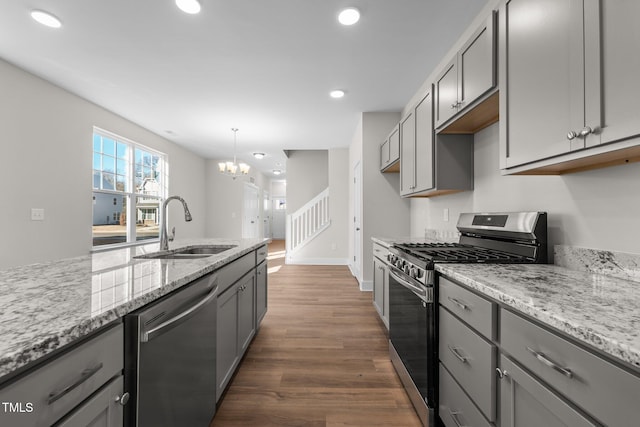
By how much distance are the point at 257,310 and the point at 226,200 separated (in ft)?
19.3

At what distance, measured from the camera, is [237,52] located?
Result: 276cm

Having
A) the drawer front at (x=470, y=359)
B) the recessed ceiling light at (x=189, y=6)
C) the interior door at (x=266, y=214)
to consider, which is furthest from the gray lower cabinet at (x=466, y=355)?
the interior door at (x=266, y=214)

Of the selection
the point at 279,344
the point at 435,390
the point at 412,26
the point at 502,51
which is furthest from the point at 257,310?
the point at 412,26

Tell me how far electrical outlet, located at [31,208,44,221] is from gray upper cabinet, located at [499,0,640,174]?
4.63m

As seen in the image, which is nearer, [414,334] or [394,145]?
[414,334]

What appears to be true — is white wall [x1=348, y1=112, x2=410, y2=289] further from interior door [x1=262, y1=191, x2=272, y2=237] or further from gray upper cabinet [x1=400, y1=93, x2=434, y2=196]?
interior door [x1=262, y1=191, x2=272, y2=237]

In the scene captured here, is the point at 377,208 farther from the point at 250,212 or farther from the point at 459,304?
the point at 250,212

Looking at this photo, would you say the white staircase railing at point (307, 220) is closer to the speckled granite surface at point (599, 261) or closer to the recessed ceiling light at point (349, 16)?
the recessed ceiling light at point (349, 16)

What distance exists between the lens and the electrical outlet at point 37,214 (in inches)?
127

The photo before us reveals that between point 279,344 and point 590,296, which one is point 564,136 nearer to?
point 590,296

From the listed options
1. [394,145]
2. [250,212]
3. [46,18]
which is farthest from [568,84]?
[250,212]

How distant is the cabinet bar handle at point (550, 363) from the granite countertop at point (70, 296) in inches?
48.4

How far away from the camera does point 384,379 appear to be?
2021 mm

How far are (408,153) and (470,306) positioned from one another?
2.16 metres
